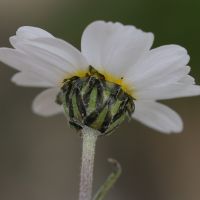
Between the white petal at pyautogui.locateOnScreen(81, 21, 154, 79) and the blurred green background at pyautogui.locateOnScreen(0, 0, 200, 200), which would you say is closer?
the white petal at pyautogui.locateOnScreen(81, 21, 154, 79)

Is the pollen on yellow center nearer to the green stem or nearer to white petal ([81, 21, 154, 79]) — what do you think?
white petal ([81, 21, 154, 79])

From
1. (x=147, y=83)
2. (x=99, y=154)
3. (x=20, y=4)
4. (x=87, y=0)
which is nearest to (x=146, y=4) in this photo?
(x=87, y=0)

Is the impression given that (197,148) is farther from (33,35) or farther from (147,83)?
(33,35)

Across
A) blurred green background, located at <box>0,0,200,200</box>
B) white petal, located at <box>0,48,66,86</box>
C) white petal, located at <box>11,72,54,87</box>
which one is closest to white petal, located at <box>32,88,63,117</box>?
white petal, located at <box>11,72,54,87</box>

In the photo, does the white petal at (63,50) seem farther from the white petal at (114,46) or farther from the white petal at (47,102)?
the white petal at (47,102)

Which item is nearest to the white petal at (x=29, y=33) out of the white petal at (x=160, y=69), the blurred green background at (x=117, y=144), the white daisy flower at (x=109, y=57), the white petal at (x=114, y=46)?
the white daisy flower at (x=109, y=57)

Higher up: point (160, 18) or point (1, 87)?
point (160, 18)
